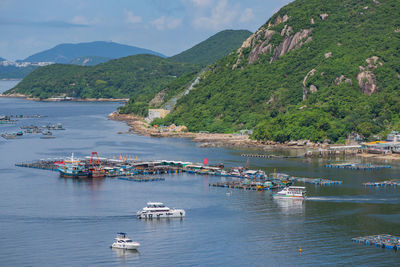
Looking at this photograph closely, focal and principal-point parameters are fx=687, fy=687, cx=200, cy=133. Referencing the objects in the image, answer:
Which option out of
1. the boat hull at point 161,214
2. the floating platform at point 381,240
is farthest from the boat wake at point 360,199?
the boat hull at point 161,214

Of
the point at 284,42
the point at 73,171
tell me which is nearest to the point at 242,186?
the point at 73,171

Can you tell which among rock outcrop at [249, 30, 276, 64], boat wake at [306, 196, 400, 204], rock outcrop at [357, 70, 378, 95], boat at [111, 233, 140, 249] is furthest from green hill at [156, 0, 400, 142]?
boat at [111, 233, 140, 249]

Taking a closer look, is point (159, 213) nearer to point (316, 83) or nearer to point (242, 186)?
point (242, 186)

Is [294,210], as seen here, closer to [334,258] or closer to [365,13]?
[334,258]

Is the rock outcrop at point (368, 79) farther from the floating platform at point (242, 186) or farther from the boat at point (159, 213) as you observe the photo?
the boat at point (159, 213)

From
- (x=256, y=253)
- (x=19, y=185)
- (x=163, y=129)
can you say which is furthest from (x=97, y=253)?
(x=163, y=129)

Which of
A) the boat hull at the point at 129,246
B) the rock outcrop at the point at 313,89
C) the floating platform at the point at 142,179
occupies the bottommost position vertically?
the boat hull at the point at 129,246
